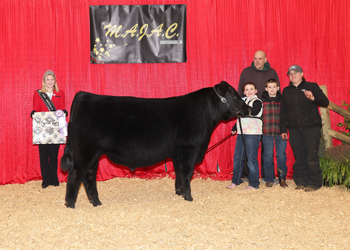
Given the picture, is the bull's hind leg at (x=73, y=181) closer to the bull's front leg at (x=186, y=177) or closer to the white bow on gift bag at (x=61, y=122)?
the bull's front leg at (x=186, y=177)

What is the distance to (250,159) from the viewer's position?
461cm

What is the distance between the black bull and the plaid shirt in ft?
3.12

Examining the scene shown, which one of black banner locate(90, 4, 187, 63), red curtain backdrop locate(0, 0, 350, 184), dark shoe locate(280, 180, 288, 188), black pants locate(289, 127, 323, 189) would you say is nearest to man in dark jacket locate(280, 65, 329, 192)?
black pants locate(289, 127, 323, 189)

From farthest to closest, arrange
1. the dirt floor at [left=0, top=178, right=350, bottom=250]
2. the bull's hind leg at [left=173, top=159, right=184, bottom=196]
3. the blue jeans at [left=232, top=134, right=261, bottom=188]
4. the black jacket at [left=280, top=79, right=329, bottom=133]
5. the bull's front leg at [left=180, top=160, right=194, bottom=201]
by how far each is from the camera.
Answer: the blue jeans at [left=232, top=134, right=261, bottom=188]
the black jacket at [left=280, top=79, right=329, bottom=133]
the bull's hind leg at [left=173, top=159, right=184, bottom=196]
the bull's front leg at [left=180, top=160, right=194, bottom=201]
the dirt floor at [left=0, top=178, right=350, bottom=250]

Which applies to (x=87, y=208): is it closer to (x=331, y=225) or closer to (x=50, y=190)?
(x=50, y=190)

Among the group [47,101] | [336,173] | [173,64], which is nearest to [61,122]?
[47,101]

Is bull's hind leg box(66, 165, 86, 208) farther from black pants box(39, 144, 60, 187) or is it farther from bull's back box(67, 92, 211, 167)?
black pants box(39, 144, 60, 187)

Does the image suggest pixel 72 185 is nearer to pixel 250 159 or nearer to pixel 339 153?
pixel 250 159

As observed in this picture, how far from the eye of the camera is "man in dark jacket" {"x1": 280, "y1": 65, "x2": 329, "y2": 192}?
4.50m

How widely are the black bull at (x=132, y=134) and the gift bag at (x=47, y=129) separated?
1.19 meters

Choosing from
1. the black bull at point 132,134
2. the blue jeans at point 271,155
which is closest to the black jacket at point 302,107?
the blue jeans at point 271,155

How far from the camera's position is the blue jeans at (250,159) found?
4.59m

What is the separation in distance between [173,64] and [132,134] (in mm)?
2268

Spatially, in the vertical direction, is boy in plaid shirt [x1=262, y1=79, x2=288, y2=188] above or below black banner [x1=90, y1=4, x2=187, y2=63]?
below
